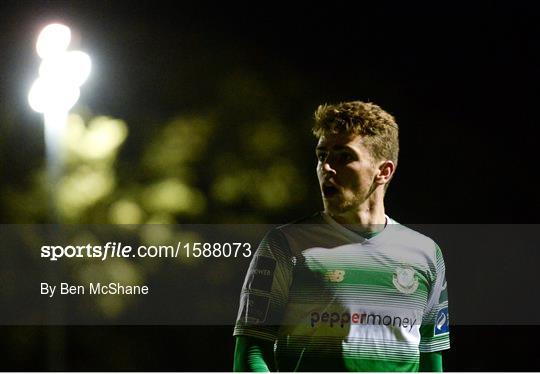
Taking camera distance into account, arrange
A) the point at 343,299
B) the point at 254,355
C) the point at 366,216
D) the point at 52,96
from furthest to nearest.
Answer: the point at 52,96, the point at 366,216, the point at 343,299, the point at 254,355

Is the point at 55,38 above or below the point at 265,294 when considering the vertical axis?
above

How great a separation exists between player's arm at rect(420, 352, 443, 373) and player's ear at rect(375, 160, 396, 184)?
2.15 feet

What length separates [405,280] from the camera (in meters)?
2.54

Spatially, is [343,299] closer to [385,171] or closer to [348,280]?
[348,280]

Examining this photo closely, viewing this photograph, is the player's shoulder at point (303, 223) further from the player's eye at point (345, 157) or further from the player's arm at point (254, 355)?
the player's arm at point (254, 355)

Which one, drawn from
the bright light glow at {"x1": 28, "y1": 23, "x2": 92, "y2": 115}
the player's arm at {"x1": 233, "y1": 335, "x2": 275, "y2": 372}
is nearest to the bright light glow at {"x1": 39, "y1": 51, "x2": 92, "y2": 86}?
the bright light glow at {"x1": 28, "y1": 23, "x2": 92, "y2": 115}

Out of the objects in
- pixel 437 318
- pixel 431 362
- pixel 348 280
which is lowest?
pixel 431 362

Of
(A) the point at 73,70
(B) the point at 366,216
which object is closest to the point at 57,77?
(A) the point at 73,70

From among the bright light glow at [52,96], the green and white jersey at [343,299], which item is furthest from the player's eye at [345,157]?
the bright light glow at [52,96]

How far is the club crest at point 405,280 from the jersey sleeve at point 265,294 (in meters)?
0.39

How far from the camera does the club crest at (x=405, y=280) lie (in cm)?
253

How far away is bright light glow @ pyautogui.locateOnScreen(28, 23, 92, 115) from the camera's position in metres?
2.83

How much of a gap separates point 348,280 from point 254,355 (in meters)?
0.43

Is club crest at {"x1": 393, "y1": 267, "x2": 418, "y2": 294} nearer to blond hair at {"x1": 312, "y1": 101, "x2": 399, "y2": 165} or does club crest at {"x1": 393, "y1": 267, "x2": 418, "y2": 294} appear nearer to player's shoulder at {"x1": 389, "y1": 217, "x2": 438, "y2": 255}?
player's shoulder at {"x1": 389, "y1": 217, "x2": 438, "y2": 255}
